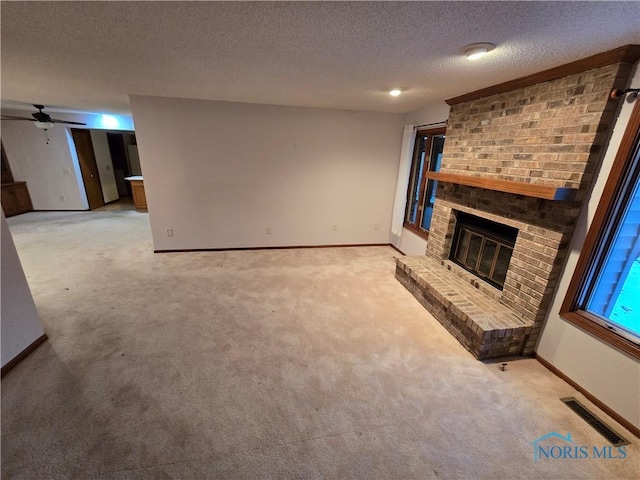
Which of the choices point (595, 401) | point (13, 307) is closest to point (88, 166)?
point (13, 307)

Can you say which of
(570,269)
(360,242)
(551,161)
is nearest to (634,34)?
(551,161)

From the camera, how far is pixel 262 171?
4141mm

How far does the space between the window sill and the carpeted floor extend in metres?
0.46

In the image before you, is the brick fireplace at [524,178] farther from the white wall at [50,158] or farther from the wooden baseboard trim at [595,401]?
the white wall at [50,158]

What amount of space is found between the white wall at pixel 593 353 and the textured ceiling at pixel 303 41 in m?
0.79

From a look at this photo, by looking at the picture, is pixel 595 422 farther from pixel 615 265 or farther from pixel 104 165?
pixel 104 165

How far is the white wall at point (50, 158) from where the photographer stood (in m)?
5.90

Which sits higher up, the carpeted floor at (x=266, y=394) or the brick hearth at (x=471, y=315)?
the brick hearth at (x=471, y=315)

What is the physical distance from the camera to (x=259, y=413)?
5.57 ft

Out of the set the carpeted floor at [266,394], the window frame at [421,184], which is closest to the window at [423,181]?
the window frame at [421,184]

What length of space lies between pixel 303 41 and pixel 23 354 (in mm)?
2998

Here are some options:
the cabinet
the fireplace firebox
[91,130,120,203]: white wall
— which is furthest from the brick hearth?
[91,130,120,203]: white wall

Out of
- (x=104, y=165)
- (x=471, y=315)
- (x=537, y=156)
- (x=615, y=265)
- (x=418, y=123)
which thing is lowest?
(x=471, y=315)

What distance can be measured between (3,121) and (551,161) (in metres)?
9.39
